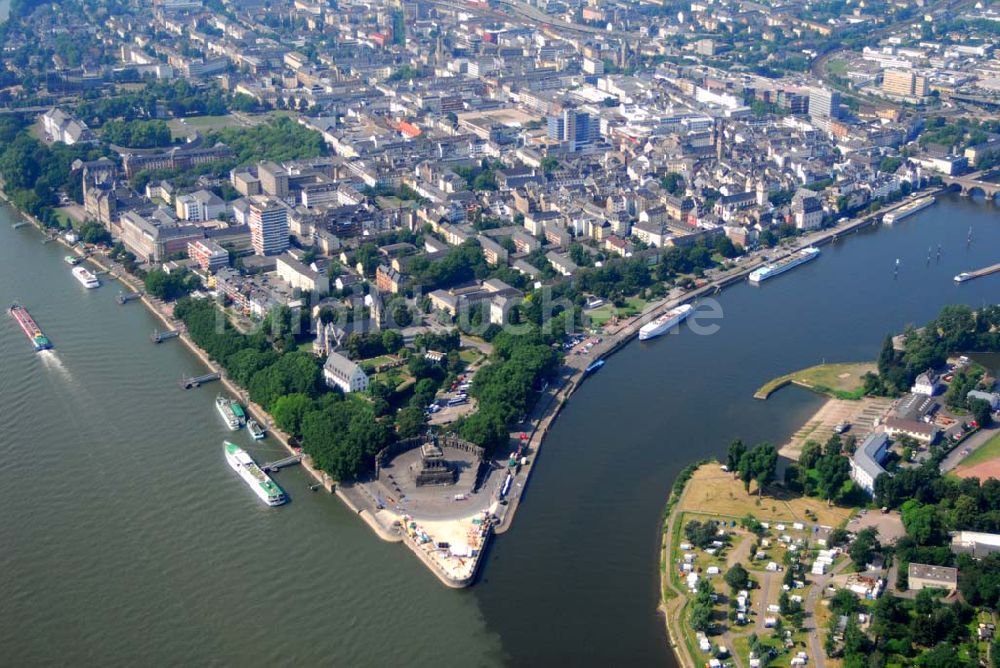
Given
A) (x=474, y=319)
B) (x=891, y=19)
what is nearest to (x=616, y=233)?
(x=474, y=319)

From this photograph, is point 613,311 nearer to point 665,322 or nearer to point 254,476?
point 665,322

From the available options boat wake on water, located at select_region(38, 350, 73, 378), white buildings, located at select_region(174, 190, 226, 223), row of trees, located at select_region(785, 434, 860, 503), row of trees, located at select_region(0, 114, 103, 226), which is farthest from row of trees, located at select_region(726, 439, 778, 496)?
row of trees, located at select_region(0, 114, 103, 226)

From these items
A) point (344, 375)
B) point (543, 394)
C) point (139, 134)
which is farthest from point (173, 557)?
point (139, 134)

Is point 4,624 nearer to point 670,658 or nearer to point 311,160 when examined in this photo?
point 670,658

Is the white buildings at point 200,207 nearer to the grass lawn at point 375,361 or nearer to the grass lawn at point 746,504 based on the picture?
the grass lawn at point 375,361

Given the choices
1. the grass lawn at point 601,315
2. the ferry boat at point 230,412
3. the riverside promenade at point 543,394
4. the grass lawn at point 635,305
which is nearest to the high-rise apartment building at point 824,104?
the riverside promenade at point 543,394

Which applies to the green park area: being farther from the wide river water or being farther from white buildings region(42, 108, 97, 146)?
white buildings region(42, 108, 97, 146)
